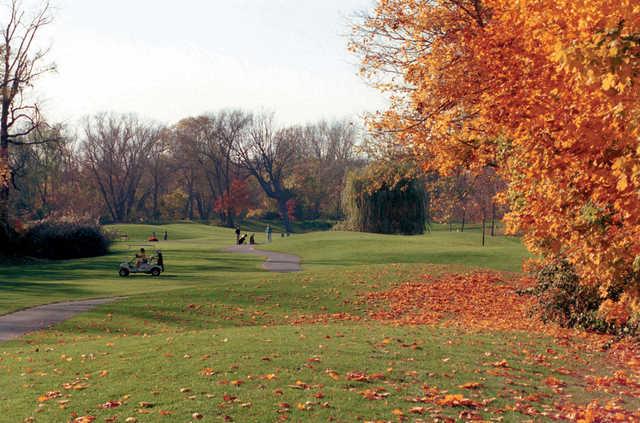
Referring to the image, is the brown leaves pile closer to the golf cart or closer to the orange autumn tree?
the orange autumn tree

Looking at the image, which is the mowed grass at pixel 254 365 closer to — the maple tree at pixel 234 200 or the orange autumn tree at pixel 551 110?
the orange autumn tree at pixel 551 110

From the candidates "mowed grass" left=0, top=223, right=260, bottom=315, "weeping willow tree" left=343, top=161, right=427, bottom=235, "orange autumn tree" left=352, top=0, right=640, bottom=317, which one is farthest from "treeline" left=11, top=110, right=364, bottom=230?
"orange autumn tree" left=352, top=0, right=640, bottom=317

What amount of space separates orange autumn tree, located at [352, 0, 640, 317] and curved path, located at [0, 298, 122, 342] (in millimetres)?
11226

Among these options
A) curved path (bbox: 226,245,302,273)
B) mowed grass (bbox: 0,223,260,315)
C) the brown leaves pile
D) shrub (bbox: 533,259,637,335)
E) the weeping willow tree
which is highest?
the weeping willow tree

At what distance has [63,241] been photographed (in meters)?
43.8

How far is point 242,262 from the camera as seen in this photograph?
3912cm

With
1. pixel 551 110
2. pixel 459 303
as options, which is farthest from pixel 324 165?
pixel 551 110

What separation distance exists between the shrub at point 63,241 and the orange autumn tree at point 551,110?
31458mm

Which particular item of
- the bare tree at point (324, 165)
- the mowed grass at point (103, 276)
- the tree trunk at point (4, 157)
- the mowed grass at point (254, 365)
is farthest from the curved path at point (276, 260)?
the bare tree at point (324, 165)

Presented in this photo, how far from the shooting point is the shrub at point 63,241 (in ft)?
138

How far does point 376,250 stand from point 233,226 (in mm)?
54499

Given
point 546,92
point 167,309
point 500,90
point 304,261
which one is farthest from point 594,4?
point 304,261

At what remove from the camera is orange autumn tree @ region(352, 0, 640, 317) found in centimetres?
689

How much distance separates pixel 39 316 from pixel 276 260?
71.1ft
